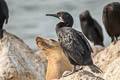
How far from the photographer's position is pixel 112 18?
59.0ft

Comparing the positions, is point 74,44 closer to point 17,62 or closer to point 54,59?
point 54,59

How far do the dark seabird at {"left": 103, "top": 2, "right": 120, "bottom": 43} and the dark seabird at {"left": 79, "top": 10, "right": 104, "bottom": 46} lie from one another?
620 centimetres

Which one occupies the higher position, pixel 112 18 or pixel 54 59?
pixel 112 18

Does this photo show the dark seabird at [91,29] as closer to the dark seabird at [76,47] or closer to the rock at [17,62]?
the rock at [17,62]

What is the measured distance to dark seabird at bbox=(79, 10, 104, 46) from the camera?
80.6ft

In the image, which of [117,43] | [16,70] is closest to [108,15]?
[117,43]

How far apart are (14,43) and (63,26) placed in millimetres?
3288

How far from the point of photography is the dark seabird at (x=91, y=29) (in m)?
24.6

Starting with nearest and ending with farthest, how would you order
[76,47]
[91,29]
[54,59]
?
[76,47], [54,59], [91,29]

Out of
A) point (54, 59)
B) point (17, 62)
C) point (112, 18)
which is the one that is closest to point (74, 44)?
point (54, 59)

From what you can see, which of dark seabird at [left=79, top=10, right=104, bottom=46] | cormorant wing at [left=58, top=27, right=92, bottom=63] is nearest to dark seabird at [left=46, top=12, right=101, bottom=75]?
cormorant wing at [left=58, top=27, right=92, bottom=63]

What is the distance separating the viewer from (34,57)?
13656mm

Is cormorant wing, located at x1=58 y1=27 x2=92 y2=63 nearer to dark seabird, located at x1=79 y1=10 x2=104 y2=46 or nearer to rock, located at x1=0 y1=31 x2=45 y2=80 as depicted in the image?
rock, located at x1=0 y1=31 x2=45 y2=80

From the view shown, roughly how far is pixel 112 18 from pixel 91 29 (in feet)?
23.9
